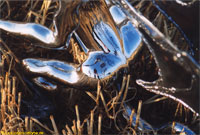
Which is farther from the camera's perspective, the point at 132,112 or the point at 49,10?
the point at 49,10

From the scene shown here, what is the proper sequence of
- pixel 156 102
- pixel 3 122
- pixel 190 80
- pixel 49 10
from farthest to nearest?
1. pixel 49 10
2. pixel 156 102
3. pixel 3 122
4. pixel 190 80

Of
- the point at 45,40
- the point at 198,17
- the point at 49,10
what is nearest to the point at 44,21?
the point at 49,10

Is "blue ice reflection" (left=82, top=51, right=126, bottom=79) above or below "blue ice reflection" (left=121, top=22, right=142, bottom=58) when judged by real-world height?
below

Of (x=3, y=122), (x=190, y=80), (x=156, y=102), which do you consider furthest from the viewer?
(x=156, y=102)

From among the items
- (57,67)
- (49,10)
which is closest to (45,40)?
(57,67)

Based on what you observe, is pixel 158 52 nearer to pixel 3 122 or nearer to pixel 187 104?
pixel 187 104

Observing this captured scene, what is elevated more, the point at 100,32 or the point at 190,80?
the point at 100,32

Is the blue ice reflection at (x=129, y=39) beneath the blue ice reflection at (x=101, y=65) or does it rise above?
above

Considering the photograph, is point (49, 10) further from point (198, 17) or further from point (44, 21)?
point (198, 17)

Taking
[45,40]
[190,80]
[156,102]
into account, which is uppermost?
[45,40]
